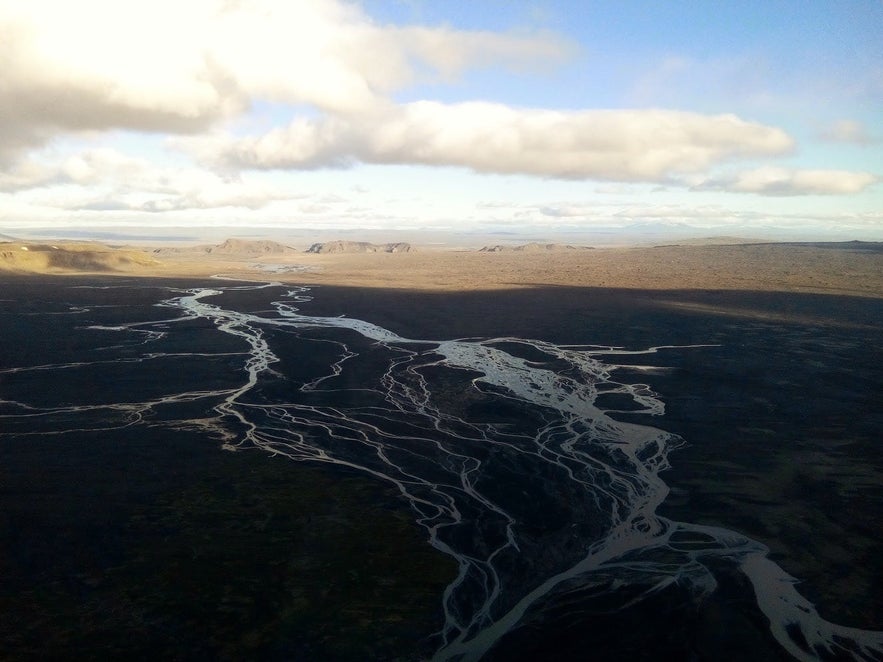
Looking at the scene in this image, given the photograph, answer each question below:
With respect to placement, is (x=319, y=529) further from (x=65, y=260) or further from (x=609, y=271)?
(x=65, y=260)

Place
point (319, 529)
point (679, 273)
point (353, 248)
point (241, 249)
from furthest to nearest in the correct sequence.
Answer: point (353, 248) < point (241, 249) < point (679, 273) < point (319, 529)

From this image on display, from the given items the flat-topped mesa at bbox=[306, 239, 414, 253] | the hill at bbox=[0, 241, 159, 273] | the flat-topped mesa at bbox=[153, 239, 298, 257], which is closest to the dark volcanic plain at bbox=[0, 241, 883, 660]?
the hill at bbox=[0, 241, 159, 273]

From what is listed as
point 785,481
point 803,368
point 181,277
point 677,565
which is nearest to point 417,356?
point 803,368

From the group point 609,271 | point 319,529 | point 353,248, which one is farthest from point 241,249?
point 319,529

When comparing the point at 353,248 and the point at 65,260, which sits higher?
the point at 353,248

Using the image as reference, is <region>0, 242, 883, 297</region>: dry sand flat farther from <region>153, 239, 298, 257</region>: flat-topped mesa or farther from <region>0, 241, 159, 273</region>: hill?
<region>153, 239, 298, 257</region>: flat-topped mesa

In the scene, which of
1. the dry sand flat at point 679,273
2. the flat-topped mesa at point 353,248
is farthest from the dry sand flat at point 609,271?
the flat-topped mesa at point 353,248

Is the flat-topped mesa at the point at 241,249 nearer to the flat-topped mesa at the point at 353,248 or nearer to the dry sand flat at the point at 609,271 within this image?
the flat-topped mesa at the point at 353,248

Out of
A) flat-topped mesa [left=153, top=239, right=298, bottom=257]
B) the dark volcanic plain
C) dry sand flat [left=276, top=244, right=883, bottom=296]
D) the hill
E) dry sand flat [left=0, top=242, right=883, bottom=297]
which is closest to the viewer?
the dark volcanic plain

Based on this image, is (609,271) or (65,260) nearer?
(609,271)
